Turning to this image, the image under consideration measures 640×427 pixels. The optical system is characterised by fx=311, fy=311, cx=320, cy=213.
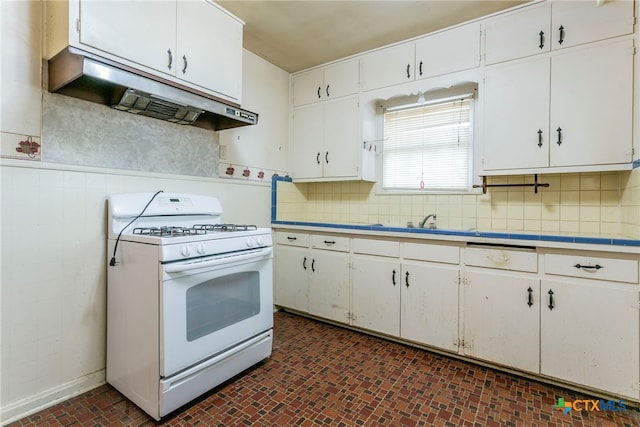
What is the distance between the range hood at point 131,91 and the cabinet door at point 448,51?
148 cm

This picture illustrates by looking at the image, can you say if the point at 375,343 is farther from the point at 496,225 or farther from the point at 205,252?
the point at 205,252

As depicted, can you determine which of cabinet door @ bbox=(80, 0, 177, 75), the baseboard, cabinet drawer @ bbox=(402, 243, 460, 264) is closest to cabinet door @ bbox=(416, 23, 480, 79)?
cabinet drawer @ bbox=(402, 243, 460, 264)

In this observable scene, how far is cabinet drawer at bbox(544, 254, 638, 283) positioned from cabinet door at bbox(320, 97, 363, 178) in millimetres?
1664

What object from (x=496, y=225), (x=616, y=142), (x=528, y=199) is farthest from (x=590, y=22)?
(x=496, y=225)

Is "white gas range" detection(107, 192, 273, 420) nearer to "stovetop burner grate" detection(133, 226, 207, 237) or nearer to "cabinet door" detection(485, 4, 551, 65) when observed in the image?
"stovetop burner grate" detection(133, 226, 207, 237)

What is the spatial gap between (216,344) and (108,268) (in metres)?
0.81

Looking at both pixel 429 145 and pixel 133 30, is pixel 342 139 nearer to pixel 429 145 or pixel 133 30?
pixel 429 145

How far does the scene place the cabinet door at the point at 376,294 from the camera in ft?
8.02

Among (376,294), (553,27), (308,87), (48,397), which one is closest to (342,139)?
(308,87)

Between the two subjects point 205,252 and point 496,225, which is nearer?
point 205,252

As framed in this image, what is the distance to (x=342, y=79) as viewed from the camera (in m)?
3.02

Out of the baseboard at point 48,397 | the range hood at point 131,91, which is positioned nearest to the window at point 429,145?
the range hood at point 131,91

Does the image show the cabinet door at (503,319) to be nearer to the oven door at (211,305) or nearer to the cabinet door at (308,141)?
the oven door at (211,305)

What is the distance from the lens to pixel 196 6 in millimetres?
1992
